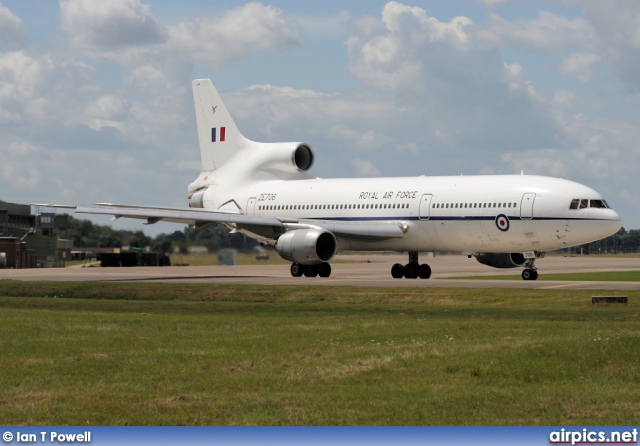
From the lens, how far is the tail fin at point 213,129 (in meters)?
59.4

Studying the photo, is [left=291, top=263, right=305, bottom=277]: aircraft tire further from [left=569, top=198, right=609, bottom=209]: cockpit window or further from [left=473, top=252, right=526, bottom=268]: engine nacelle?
[left=569, top=198, right=609, bottom=209]: cockpit window

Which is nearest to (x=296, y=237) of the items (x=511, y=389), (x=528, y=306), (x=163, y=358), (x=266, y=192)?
(x=266, y=192)

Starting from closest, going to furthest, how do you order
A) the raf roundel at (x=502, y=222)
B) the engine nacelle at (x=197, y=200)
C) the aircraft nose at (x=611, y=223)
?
the aircraft nose at (x=611, y=223) < the raf roundel at (x=502, y=222) < the engine nacelle at (x=197, y=200)

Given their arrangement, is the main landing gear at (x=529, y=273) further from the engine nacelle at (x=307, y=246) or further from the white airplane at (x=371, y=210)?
the engine nacelle at (x=307, y=246)

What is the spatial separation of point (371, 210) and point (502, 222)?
7.52 meters

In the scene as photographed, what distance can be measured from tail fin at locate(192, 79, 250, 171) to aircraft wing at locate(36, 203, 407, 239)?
8783mm

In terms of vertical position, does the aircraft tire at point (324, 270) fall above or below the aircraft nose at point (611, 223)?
below

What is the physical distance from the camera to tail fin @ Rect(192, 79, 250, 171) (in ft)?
195

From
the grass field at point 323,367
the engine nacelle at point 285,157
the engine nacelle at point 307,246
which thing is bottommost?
the grass field at point 323,367

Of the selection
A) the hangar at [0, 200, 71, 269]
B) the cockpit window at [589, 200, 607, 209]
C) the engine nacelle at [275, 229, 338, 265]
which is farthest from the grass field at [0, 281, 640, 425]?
the hangar at [0, 200, 71, 269]

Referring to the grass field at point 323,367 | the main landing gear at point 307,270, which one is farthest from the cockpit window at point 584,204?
the grass field at point 323,367

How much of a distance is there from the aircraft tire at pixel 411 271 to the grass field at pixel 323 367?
804 inches

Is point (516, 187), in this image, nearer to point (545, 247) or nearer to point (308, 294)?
point (545, 247)

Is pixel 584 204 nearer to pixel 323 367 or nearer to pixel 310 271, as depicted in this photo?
pixel 310 271
